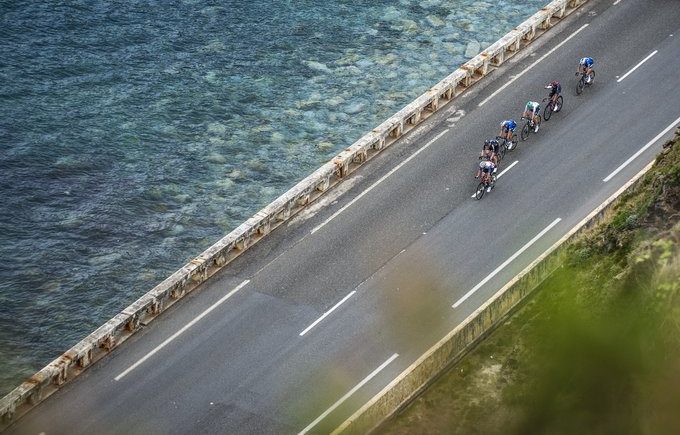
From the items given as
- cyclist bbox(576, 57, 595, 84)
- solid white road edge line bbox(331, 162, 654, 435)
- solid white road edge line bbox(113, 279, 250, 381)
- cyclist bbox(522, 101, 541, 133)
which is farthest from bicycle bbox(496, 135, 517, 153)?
solid white road edge line bbox(113, 279, 250, 381)

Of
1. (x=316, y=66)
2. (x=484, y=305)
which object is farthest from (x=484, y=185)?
(x=316, y=66)

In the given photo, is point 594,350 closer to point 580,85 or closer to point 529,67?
point 580,85

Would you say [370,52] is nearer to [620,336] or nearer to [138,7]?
[138,7]

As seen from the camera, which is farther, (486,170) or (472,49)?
(472,49)

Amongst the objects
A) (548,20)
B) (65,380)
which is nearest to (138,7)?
(548,20)

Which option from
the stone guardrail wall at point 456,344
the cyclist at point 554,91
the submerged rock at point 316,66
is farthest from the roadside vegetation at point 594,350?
the submerged rock at point 316,66
